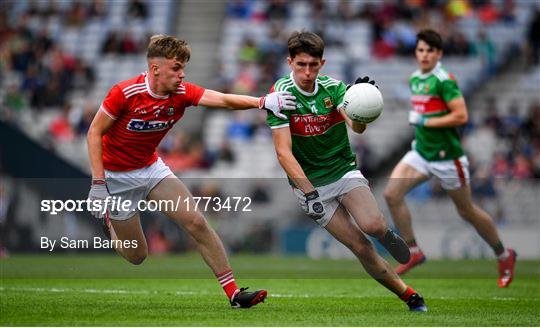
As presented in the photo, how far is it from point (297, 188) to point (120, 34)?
20.8 metres

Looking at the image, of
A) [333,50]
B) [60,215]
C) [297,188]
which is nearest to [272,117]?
[297,188]

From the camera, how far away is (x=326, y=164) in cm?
1044

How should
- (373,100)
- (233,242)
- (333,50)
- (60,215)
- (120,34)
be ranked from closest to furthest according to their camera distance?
1. (373,100)
2. (60,215)
3. (233,242)
4. (333,50)
5. (120,34)

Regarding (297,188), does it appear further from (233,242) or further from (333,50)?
(333,50)

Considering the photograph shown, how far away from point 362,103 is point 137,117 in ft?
7.04

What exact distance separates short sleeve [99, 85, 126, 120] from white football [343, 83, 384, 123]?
6.77 feet

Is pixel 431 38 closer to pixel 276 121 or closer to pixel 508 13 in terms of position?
pixel 276 121

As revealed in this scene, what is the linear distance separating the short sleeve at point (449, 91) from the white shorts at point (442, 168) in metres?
0.81

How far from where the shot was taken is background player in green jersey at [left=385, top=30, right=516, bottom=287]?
13.9m

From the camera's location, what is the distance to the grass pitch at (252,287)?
9602 mm

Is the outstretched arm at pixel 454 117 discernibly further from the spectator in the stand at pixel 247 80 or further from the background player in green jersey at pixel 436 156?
the spectator in the stand at pixel 247 80

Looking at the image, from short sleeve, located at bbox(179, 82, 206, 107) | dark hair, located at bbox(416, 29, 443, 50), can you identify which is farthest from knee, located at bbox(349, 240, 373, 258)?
dark hair, located at bbox(416, 29, 443, 50)

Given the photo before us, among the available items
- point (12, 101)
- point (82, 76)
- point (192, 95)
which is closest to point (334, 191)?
point (192, 95)

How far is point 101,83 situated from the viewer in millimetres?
29250
